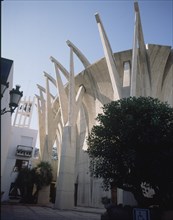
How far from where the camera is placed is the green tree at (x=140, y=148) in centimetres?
939

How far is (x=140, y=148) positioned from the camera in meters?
9.90

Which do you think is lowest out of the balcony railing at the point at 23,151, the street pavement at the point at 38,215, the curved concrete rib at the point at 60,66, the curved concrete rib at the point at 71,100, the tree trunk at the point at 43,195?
the tree trunk at the point at 43,195

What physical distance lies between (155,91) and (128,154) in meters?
13.2

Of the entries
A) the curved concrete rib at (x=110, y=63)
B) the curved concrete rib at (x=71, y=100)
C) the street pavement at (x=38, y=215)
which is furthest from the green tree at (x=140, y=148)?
the curved concrete rib at (x=71, y=100)

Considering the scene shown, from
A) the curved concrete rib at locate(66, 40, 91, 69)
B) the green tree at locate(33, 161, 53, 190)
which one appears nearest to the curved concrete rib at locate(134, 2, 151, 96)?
the curved concrete rib at locate(66, 40, 91, 69)

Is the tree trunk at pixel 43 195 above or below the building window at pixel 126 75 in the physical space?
below

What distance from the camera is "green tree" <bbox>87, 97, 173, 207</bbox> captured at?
9391 mm

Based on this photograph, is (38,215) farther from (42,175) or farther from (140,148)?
(42,175)

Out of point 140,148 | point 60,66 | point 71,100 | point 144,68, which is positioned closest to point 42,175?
point 71,100

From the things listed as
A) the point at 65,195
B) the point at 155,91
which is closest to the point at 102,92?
the point at 155,91

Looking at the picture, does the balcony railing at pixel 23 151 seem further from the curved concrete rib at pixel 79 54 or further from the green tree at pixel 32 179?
the curved concrete rib at pixel 79 54

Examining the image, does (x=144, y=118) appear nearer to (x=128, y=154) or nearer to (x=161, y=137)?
(x=161, y=137)

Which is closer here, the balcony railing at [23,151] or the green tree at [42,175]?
the green tree at [42,175]

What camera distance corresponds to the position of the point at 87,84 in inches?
1025
